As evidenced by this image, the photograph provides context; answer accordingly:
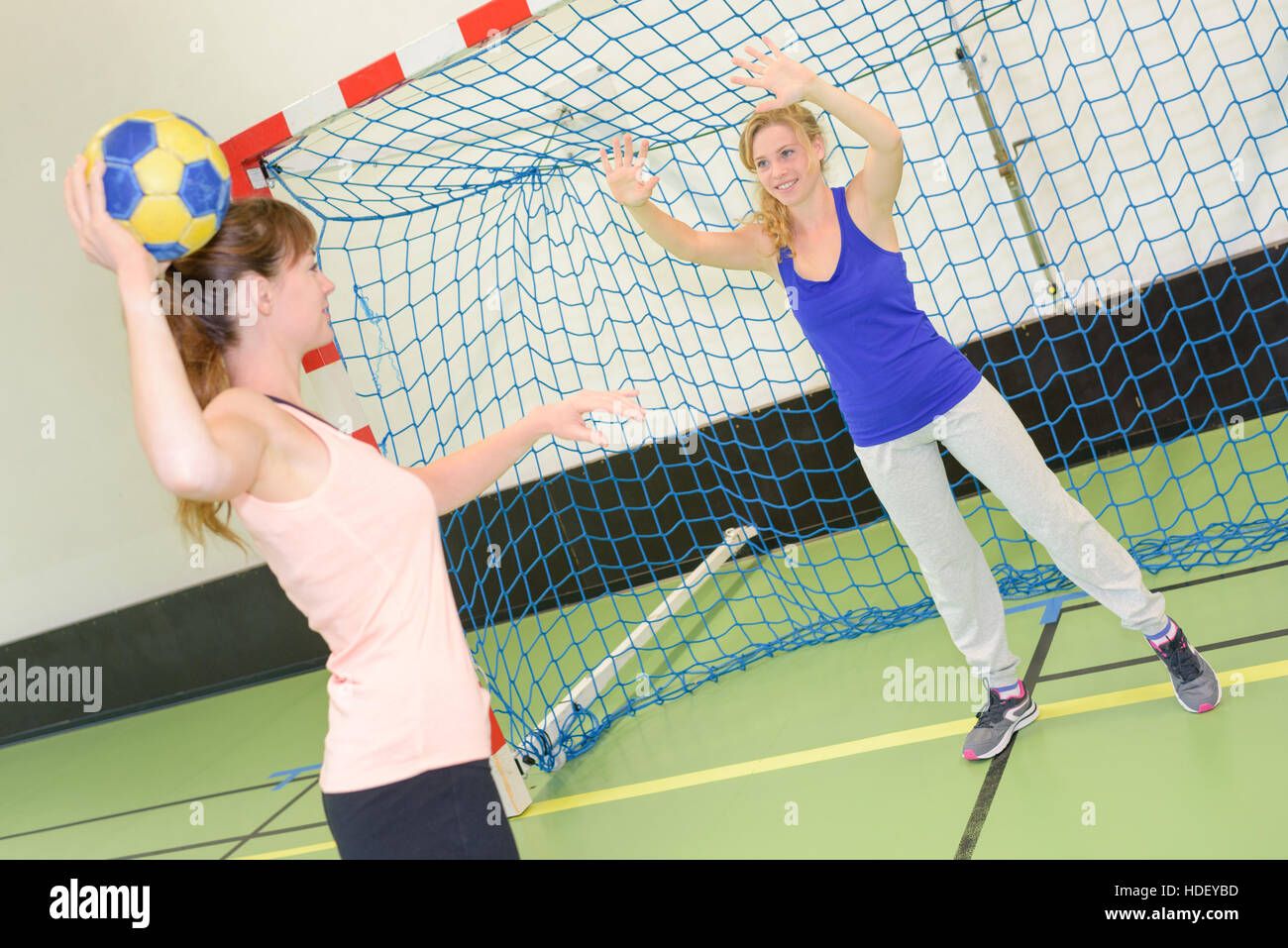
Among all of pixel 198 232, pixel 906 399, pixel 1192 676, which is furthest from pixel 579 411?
pixel 1192 676

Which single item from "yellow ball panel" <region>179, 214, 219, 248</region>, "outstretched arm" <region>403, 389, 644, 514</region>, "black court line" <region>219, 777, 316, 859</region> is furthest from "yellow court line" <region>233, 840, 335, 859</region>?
"yellow ball panel" <region>179, 214, 219, 248</region>

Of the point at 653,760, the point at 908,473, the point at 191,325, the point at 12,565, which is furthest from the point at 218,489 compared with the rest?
the point at 12,565

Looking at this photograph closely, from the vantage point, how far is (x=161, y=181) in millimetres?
1311

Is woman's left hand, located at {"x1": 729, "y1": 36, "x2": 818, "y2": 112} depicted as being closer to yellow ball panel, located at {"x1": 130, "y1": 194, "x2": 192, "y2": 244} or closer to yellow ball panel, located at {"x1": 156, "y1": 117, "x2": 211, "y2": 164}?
yellow ball panel, located at {"x1": 156, "y1": 117, "x2": 211, "y2": 164}

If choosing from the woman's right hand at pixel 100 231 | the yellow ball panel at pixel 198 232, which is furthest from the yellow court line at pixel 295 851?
the woman's right hand at pixel 100 231

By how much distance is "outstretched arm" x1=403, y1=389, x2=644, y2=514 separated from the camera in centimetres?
163

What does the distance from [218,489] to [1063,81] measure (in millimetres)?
4204

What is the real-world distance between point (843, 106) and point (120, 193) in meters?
1.56

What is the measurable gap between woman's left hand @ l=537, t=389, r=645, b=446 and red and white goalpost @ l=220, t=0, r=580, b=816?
129 cm

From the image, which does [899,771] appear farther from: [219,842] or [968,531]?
[219,842]

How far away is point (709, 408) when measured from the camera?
197 inches

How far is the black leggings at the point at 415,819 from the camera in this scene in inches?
52.6

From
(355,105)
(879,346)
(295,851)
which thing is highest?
(355,105)

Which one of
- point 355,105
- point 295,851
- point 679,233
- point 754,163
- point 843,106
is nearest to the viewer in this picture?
point 843,106
